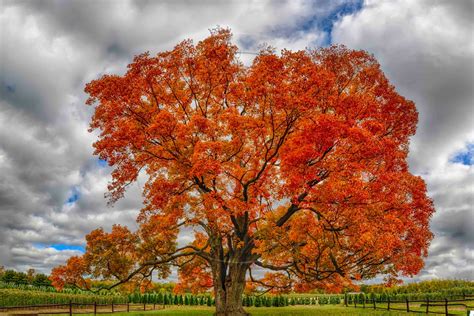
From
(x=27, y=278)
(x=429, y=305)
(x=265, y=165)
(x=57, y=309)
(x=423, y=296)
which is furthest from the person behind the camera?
(x=27, y=278)

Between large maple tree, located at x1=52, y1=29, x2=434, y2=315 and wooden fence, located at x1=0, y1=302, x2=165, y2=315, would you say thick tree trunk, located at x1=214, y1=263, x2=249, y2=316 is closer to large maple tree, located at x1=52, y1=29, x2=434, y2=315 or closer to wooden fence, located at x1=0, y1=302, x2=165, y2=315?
large maple tree, located at x1=52, y1=29, x2=434, y2=315

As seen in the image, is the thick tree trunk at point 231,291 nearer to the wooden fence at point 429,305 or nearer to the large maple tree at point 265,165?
the large maple tree at point 265,165

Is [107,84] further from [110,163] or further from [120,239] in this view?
[120,239]

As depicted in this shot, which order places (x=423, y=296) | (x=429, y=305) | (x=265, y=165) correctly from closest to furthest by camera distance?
1. (x=265, y=165)
2. (x=429, y=305)
3. (x=423, y=296)

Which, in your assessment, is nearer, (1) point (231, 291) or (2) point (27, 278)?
(1) point (231, 291)

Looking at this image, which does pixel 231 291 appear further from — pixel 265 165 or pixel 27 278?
pixel 27 278

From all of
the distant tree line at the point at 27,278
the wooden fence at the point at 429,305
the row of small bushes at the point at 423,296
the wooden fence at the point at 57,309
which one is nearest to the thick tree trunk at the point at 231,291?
the wooden fence at the point at 57,309

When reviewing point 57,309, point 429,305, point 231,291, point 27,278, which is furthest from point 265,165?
point 27,278

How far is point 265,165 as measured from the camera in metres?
17.5

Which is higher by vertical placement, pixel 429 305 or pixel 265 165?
pixel 265 165

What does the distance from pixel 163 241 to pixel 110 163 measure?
6628mm

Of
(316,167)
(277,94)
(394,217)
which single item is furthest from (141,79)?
(394,217)

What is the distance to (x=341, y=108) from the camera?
59.4ft

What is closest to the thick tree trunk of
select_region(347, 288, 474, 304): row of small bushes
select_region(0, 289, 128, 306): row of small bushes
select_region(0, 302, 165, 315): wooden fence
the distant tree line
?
select_region(0, 302, 165, 315): wooden fence
